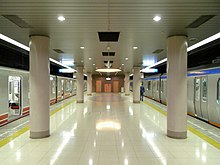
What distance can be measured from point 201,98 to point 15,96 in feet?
34.2

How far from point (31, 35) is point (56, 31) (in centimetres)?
109

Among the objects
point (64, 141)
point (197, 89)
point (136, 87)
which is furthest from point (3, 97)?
point (136, 87)

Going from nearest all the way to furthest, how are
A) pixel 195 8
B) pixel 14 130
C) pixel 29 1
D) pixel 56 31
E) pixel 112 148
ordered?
pixel 29 1, pixel 195 8, pixel 112 148, pixel 56 31, pixel 14 130

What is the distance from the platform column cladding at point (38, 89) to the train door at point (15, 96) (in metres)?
3.99

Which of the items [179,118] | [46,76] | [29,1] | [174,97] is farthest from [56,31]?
[179,118]

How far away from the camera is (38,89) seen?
20.7ft

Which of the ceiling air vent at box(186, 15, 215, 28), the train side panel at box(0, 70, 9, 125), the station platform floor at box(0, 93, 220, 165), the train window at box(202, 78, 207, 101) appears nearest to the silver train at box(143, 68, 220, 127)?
the train window at box(202, 78, 207, 101)

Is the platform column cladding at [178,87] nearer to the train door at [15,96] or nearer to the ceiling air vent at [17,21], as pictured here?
the ceiling air vent at [17,21]

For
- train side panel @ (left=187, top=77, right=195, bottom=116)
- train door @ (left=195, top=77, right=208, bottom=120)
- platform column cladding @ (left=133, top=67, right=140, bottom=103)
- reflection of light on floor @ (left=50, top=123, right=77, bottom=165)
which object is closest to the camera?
reflection of light on floor @ (left=50, top=123, right=77, bottom=165)

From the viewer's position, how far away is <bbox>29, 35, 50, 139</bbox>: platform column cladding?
6.28 meters

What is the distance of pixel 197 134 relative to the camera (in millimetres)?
6629

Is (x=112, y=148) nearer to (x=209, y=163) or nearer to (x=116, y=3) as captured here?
(x=209, y=163)

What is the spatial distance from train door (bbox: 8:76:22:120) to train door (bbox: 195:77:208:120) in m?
9.61

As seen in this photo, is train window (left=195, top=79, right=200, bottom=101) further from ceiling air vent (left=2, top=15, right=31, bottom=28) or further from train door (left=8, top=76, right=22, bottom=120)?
train door (left=8, top=76, right=22, bottom=120)
